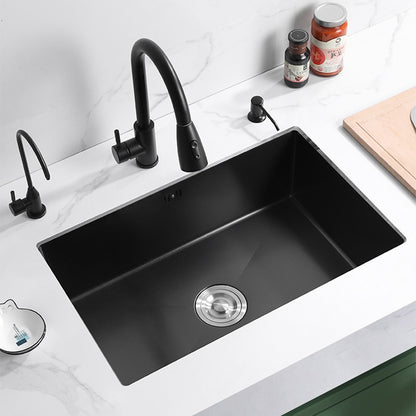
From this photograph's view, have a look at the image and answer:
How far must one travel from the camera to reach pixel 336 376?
4.83 ft

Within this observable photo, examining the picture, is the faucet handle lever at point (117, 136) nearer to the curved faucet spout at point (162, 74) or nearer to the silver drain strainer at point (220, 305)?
the curved faucet spout at point (162, 74)

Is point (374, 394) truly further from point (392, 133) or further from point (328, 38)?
point (328, 38)

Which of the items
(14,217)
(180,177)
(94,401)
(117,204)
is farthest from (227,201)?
(94,401)

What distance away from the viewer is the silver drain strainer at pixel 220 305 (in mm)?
1631

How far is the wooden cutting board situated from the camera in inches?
62.1

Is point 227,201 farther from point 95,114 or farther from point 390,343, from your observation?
point 390,343

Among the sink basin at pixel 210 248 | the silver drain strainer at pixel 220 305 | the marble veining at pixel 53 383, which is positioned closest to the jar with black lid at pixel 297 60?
the sink basin at pixel 210 248

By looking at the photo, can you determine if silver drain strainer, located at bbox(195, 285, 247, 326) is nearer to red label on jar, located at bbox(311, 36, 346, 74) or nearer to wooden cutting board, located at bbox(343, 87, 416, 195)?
wooden cutting board, located at bbox(343, 87, 416, 195)

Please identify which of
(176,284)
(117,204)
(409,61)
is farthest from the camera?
(409,61)

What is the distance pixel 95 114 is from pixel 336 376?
0.72 meters

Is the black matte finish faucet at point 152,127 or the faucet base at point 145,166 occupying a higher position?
the black matte finish faucet at point 152,127

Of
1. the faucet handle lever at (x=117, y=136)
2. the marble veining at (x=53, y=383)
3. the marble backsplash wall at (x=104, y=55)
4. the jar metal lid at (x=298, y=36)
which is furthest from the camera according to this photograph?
the jar metal lid at (x=298, y=36)

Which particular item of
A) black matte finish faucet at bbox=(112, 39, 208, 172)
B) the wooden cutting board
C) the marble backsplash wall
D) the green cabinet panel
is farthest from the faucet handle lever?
the green cabinet panel

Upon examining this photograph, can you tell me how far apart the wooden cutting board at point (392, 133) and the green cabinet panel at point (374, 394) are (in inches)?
15.5
